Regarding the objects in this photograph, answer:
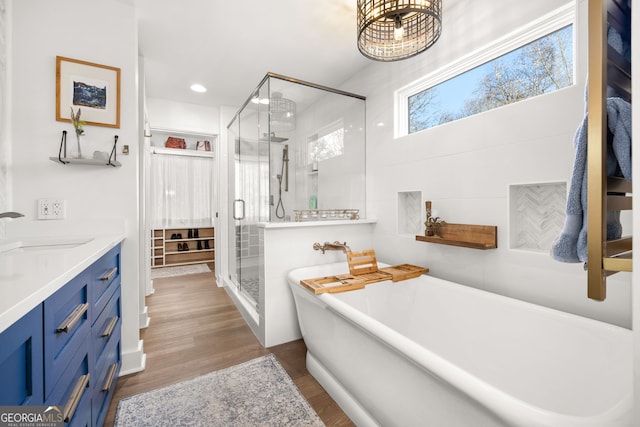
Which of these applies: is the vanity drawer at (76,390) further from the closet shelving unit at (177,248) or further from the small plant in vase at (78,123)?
the closet shelving unit at (177,248)

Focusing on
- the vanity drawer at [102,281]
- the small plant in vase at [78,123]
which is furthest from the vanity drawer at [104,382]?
the small plant in vase at [78,123]

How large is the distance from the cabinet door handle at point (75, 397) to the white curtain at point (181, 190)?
4.36 m

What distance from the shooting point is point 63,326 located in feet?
2.74

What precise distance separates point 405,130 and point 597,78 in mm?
1893

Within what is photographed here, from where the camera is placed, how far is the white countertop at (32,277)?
55cm

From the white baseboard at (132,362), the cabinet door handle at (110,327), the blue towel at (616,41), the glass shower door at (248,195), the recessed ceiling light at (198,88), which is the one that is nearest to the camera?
the blue towel at (616,41)

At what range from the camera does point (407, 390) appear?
104 cm

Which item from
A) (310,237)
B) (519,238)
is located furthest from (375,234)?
(519,238)

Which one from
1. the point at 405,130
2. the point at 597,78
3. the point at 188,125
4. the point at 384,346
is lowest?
the point at 384,346

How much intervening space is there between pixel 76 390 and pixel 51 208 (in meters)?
1.32

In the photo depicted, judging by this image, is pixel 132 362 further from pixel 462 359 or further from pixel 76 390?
pixel 462 359

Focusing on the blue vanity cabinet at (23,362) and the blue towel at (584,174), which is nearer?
the blue vanity cabinet at (23,362)

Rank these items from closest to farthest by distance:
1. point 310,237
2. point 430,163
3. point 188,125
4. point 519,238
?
1. point 519,238
2. point 430,163
3. point 310,237
4. point 188,125

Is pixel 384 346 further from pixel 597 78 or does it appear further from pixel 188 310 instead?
pixel 188 310
